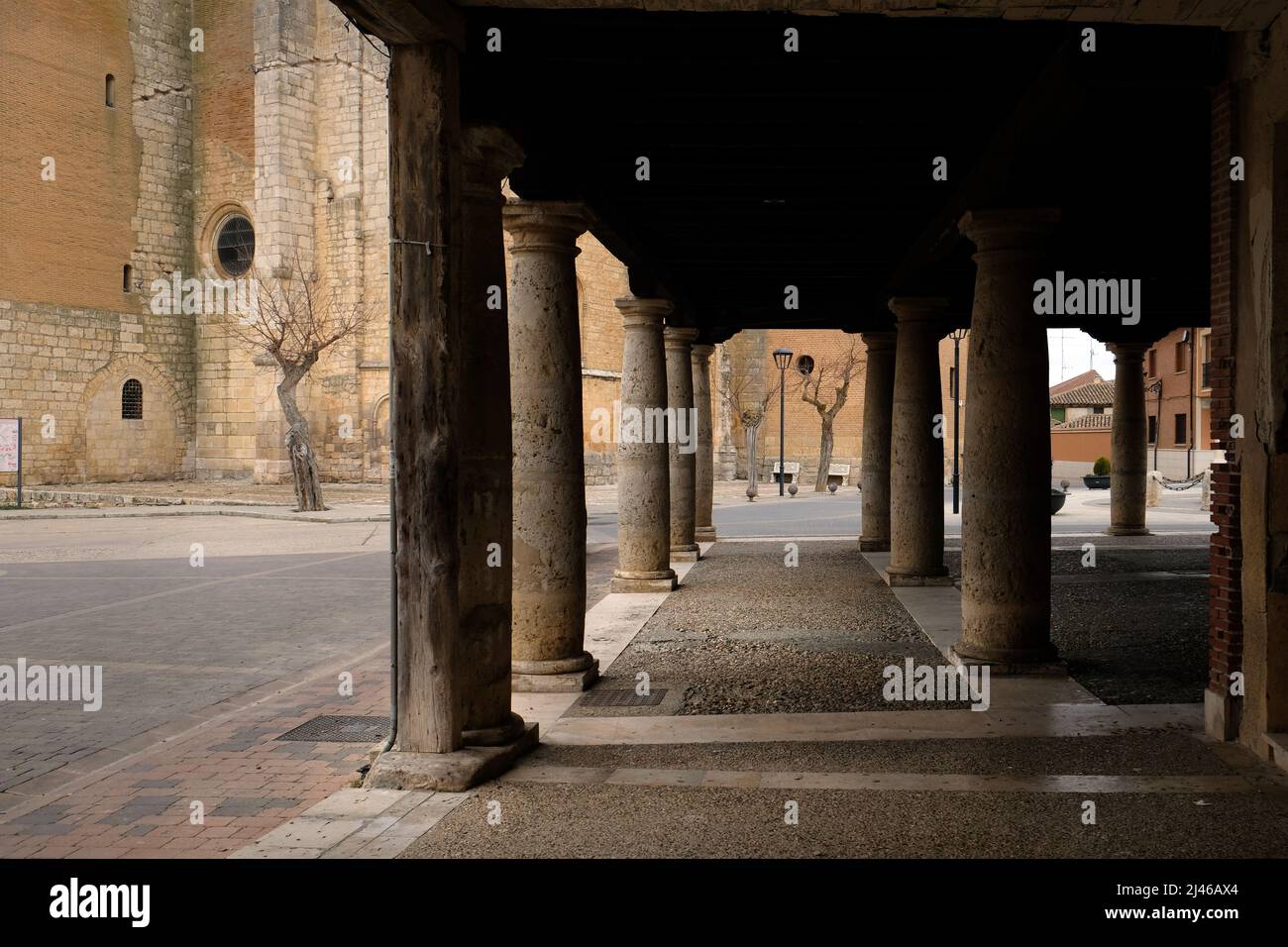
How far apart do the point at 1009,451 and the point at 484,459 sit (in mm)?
Result: 3637

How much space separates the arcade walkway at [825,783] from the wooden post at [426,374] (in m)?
0.51

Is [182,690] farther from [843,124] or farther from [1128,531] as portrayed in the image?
[1128,531]

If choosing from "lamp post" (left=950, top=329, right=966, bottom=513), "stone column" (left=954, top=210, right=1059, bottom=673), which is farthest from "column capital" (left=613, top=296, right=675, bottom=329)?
"lamp post" (left=950, top=329, right=966, bottom=513)

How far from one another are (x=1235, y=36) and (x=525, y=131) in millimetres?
3432

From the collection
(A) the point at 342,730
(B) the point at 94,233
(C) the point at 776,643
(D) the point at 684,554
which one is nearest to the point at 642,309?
(C) the point at 776,643

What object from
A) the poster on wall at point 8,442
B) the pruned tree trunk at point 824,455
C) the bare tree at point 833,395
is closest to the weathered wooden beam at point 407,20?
the poster on wall at point 8,442

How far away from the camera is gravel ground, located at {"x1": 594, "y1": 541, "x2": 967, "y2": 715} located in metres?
6.69

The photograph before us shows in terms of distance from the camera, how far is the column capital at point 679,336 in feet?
45.4

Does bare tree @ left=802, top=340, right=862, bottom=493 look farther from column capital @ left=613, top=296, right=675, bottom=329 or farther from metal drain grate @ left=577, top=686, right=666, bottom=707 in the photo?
metal drain grate @ left=577, top=686, right=666, bottom=707

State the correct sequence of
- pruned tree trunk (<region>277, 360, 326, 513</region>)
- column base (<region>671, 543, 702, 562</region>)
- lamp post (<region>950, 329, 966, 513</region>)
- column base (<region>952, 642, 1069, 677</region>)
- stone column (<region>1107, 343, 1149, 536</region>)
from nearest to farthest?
column base (<region>952, 642, 1069, 677</region>) → column base (<region>671, 543, 702, 562</region>) → lamp post (<region>950, 329, 966, 513</region>) → stone column (<region>1107, 343, 1149, 536</region>) → pruned tree trunk (<region>277, 360, 326, 513</region>)

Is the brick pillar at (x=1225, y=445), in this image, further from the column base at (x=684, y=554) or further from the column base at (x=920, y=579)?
the column base at (x=684, y=554)

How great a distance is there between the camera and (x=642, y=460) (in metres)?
10.9

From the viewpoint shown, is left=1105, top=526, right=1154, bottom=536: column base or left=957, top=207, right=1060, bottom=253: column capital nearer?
left=957, top=207, right=1060, bottom=253: column capital

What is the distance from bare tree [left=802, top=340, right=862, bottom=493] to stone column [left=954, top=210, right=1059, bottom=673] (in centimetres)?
2752
